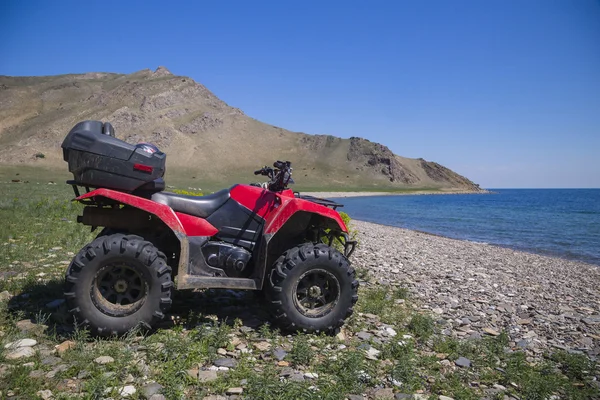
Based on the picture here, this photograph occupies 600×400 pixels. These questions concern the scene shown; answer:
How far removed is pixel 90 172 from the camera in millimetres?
4504

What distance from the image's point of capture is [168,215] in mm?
4680

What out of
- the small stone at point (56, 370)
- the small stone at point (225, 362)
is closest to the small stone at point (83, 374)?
the small stone at point (56, 370)

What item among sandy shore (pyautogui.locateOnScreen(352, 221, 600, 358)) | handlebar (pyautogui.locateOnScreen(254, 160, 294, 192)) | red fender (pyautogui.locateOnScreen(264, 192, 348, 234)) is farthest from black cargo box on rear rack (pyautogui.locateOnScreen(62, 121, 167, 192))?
sandy shore (pyautogui.locateOnScreen(352, 221, 600, 358))

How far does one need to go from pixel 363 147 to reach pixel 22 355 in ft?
491

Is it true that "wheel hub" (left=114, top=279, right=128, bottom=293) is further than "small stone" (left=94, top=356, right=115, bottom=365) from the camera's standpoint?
Yes

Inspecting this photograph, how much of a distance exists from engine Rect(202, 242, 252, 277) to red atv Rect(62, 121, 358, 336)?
0.01 metres

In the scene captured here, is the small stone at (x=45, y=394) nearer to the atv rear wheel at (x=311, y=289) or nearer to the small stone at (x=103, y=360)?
the small stone at (x=103, y=360)

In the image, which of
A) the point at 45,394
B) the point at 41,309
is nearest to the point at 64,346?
the point at 45,394

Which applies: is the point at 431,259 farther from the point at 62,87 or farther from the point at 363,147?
the point at 62,87

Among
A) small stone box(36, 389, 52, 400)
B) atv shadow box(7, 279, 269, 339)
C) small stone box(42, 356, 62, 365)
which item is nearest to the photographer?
small stone box(36, 389, 52, 400)

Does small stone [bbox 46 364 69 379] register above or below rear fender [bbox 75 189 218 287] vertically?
below

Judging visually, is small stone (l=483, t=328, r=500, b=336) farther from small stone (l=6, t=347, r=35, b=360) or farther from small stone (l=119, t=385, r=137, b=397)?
small stone (l=6, t=347, r=35, b=360)

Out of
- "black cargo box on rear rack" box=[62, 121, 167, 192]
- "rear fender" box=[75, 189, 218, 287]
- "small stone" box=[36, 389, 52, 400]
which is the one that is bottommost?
"small stone" box=[36, 389, 52, 400]

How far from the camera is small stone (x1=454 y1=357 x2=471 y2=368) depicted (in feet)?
14.7
